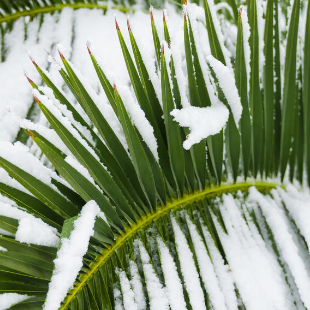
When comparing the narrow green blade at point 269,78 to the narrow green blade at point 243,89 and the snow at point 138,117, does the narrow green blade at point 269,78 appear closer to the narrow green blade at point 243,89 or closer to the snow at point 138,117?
the narrow green blade at point 243,89

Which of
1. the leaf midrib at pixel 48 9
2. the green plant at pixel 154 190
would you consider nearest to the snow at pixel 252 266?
the green plant at pixel 154 190

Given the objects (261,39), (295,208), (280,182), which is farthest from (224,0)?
(295,208)

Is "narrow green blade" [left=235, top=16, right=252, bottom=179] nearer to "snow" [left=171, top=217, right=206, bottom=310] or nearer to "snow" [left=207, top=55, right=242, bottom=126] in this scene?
"snow" [left=207, top=55, right=242, bottom=126]

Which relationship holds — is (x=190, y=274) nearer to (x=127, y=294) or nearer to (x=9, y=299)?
(x=127, y=294)

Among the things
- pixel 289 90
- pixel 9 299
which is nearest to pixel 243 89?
pixel 289 90

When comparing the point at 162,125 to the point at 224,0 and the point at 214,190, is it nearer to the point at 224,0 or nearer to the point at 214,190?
the point at 214,190
